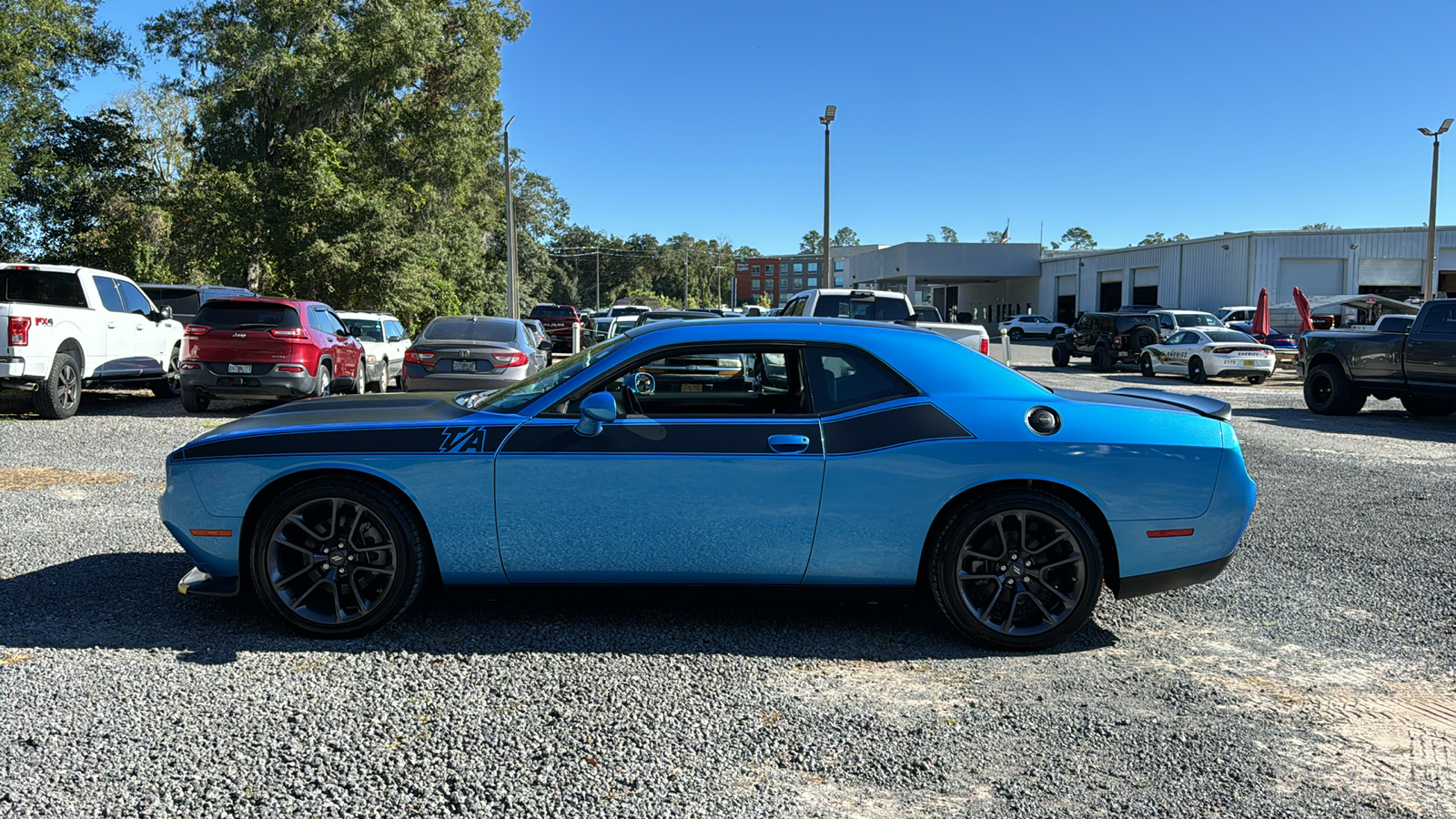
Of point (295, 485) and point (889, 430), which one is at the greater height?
point (889, 430)

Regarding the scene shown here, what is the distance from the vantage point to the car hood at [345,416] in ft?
14.4

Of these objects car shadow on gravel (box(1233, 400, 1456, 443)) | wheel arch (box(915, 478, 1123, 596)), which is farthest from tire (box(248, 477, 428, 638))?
car shadow on gravel (box(1233, 400, 1456, 443))

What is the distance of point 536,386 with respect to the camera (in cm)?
458

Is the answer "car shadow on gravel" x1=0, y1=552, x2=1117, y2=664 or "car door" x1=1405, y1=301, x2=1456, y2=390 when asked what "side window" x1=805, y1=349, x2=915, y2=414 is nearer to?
"car shadow on gravel" x1=0, y1=552, x2=1117, y2=664

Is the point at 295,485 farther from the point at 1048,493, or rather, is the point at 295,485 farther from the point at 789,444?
the point at 1048,493

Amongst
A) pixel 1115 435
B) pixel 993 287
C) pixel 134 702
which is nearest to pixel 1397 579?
pixel 1115 435

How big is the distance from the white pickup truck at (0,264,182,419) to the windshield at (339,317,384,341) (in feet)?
13.7

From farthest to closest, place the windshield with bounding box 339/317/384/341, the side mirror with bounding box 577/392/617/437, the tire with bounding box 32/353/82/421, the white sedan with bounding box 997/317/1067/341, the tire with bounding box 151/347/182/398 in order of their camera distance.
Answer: the white sedan with bounding box 997/317/1067/341, the windshield with bounding box 339/317/384/341, the tire with bounding box 151/347/182/398, the tire with bounding box 32/353/82/421, the side mirror with bounding box 577/392/617/437

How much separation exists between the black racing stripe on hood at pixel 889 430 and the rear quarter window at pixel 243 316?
1071 cm

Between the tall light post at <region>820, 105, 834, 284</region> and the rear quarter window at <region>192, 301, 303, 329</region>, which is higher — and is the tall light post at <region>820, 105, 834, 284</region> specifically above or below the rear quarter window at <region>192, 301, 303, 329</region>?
above

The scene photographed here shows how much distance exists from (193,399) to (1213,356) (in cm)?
1988

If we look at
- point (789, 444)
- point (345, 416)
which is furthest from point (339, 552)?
point (789, 444)

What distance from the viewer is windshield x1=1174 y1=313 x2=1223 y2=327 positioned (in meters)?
26.9

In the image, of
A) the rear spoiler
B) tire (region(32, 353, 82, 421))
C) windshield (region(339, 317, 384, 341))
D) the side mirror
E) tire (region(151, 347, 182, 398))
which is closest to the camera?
the side mirror
